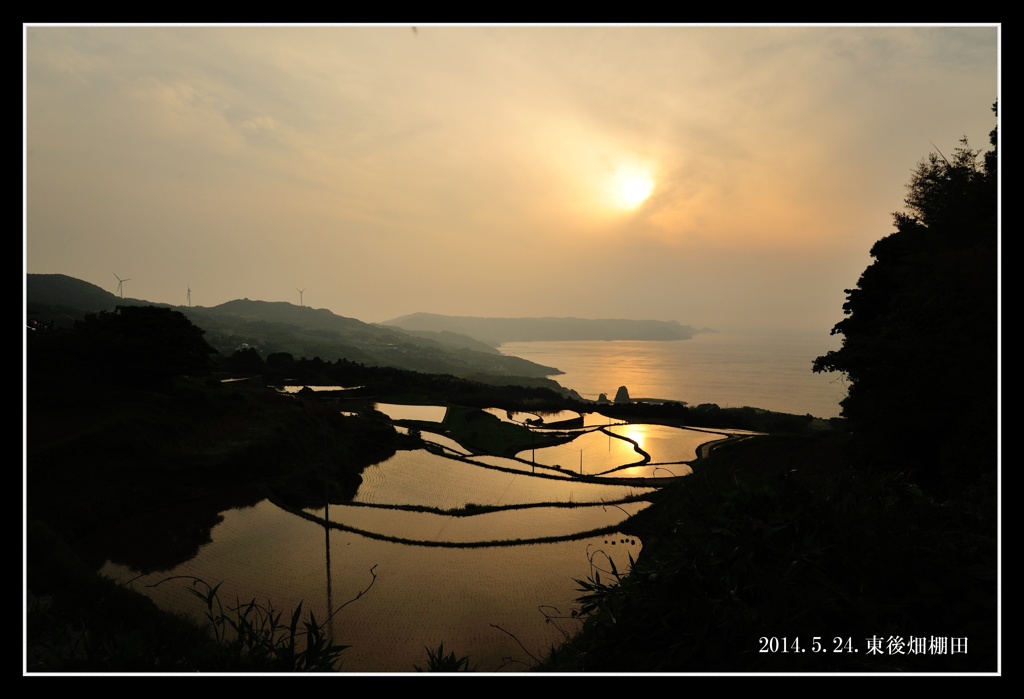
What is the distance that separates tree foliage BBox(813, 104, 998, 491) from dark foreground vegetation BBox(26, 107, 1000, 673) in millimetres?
84

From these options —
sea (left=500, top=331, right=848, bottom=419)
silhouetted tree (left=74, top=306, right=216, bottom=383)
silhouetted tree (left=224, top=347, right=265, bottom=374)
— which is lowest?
sea (left=500, top=331, right=848, bottom=419)

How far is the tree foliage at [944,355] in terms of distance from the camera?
1434 centimetres

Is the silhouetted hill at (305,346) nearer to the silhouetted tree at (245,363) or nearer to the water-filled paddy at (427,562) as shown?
the silhouetted tree at (245,363)

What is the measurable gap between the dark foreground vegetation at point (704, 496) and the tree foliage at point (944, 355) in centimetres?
8

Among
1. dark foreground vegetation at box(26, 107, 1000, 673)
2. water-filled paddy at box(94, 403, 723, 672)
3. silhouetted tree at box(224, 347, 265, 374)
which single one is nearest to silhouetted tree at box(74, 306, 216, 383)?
dark foreground vegetation at box(26, 107, 1000, 673)

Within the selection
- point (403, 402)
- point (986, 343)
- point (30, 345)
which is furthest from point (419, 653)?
point (403, 402)

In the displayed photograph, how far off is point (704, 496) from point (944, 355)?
1654cm

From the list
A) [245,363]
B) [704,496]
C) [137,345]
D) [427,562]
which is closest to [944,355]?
[704,496]

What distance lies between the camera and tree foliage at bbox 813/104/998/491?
1434cm

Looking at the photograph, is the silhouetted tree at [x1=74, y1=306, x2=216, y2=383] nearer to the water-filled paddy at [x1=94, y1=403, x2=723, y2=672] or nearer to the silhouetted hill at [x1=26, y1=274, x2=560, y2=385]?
the water-filled paddy at [x1=94, y1=403, x2=723, y2=672]

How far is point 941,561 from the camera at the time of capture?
3.32m

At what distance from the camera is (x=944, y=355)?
51.3 ft

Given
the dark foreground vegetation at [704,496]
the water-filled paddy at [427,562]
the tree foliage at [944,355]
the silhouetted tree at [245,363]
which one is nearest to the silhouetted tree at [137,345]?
the dark foreground vegetation at [704,496]

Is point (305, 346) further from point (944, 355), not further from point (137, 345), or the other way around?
point (944, 355)
